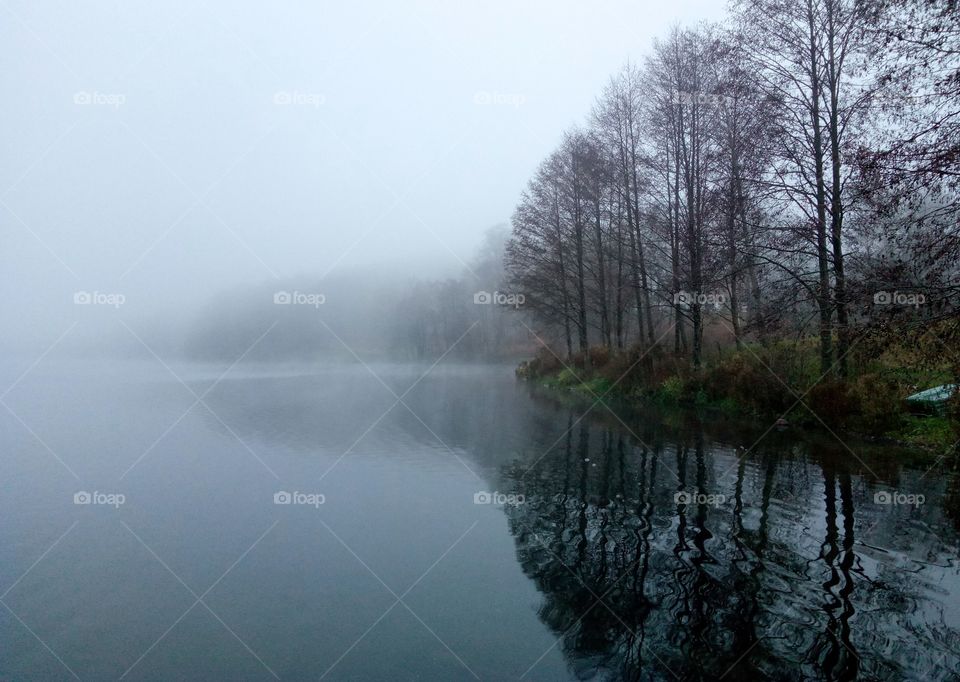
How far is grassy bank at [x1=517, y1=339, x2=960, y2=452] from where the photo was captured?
11.2m

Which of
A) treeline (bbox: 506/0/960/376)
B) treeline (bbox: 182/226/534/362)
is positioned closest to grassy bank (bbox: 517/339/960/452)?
treeline (bbox: 506/0/960/376)

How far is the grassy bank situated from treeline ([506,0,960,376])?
33.1 inches

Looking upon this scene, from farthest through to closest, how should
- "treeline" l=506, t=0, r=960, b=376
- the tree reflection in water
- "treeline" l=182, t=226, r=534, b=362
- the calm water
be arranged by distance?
"treeline" l=182, t=226, r=534, b=362 → "treeline" l=506, t=0, r=960, b=376 → the calm water → the tree reflection in water

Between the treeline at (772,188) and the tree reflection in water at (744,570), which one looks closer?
the tree reflection in water at (744,570)

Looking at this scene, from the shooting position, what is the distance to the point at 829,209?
14422 mm

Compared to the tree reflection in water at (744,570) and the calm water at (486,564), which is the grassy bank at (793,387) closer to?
the calm water at (486,564)

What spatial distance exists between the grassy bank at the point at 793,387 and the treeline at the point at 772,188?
84cm

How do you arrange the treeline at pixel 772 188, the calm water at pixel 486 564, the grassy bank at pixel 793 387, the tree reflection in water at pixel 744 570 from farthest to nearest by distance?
the grassy bank at pixel 793 387 → the treeline at pixel 772 188 → the calm water at pixel 486 564 → the tree reflection in water at pixel 744 570

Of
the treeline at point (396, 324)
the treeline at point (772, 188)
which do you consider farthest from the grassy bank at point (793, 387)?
the treeline at point (396, 324)

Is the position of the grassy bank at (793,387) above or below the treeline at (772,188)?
below

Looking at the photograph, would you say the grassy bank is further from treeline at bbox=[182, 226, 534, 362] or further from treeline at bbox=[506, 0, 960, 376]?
treeline at bbox=[182, 226, 534, 362]

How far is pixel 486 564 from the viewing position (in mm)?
6445

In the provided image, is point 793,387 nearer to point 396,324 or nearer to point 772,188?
point 772,188

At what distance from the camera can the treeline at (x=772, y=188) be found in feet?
26.6
